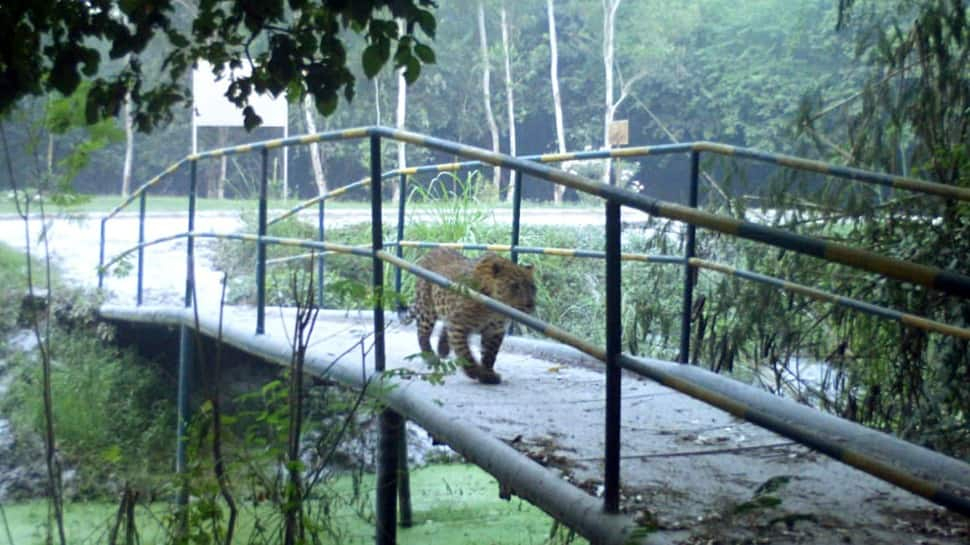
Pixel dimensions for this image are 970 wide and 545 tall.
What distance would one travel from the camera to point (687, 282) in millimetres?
4965

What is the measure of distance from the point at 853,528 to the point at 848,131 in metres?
3.85

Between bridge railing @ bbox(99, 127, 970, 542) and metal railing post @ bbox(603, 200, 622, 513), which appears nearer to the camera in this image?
bridge railing @ bbox(99, 127, 970, 542)

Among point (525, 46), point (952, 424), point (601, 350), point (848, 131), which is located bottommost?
point (952, 424)

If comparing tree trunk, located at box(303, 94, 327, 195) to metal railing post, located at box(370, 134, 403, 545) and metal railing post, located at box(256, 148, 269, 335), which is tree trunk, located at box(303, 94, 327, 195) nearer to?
metal railing post, located at box(256, 148, 269, 335)

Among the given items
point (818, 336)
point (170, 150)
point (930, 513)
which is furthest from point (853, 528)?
point (170, 150)

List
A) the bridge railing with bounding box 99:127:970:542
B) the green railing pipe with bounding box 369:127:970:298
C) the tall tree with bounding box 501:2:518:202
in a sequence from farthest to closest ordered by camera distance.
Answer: the tall tree with bounding box 501:2:518:202 → the bridge railing with bounding box 99:127:970:542 → the green railing pipe with bounding box 369:127:970:298

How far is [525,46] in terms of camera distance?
23.5 meters

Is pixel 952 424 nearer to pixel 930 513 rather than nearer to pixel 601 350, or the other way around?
pixel 930 513

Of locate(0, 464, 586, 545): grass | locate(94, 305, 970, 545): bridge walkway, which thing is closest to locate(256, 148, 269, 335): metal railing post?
locate(94, 305, 970, 545): bridge walkway

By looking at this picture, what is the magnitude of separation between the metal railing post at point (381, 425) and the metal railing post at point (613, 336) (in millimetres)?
1725

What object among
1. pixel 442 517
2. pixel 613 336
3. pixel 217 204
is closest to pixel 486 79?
pixel 217 204

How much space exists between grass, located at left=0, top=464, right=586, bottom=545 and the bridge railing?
1.83 metres

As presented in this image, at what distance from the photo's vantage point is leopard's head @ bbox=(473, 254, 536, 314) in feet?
15.7

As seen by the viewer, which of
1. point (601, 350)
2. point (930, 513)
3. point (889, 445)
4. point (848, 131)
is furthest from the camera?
point (848, 131)
